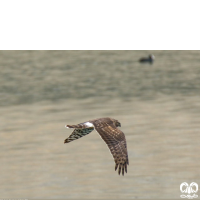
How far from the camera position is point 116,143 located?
1227 cm

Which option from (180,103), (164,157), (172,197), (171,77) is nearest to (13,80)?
(171,77)

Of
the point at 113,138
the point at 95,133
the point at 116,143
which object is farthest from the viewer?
the point at 95,133

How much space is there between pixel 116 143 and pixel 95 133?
1468cm

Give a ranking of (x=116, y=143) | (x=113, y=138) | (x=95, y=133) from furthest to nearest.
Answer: (x=95, y=133) → (x=113, y=138) → (x=116, y=143)

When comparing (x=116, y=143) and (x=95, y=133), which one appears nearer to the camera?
(x=116, y=143)

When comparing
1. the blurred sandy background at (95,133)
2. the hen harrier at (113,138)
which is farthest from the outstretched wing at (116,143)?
the blurred sandy background at (95,133)

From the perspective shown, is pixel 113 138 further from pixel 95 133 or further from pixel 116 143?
pixel 95 133

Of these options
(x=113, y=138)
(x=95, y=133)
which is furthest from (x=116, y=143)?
(x=95, y=133)

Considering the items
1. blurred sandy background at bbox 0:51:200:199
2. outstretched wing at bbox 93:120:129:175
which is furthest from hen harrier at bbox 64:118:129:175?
blurred sandy background at bbox 0:51:200:199

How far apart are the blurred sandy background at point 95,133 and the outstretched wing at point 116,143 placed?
A: 5.55 meters

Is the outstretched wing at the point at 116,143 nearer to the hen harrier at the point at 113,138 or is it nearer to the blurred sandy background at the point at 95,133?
the hen harrier at the point at 113,138
